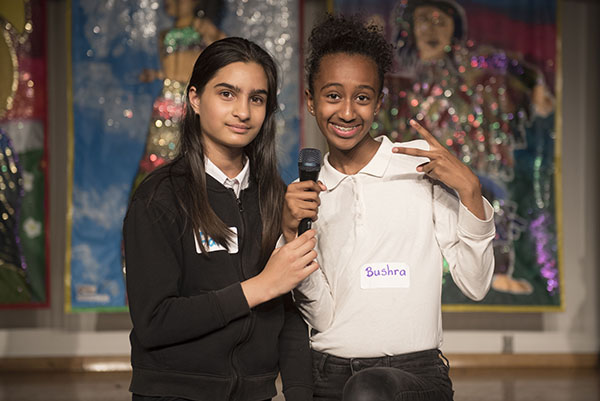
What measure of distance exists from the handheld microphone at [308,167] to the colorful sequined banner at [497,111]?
298cm

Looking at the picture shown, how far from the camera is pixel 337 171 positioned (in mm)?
1884

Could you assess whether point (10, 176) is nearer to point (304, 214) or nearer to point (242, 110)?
point (242, 110)

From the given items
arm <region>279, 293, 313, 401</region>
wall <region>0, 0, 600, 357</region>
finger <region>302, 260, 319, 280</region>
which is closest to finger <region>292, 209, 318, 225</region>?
finger <region>302, 260, 319, 280</region>

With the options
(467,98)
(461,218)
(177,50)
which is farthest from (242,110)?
(467,98)

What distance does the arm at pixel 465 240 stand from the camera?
168 centimetres

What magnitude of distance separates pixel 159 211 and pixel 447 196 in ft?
2.43

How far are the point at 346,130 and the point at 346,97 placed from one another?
85 mm

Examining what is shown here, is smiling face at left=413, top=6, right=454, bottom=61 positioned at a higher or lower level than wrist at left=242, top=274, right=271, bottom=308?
higher

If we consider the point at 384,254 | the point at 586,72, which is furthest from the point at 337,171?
the point at 586,72

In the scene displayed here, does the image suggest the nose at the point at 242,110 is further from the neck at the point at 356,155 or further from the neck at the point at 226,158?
the neck at the point at 356,155

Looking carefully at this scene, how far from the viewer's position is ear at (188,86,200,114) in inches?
71.1

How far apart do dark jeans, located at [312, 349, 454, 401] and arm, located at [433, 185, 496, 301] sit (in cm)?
21

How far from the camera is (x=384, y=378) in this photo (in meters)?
1.51

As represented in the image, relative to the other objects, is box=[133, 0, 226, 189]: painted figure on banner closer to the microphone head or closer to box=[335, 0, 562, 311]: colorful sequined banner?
box=[335, 0, 562, 311]: colorful sequined banner
